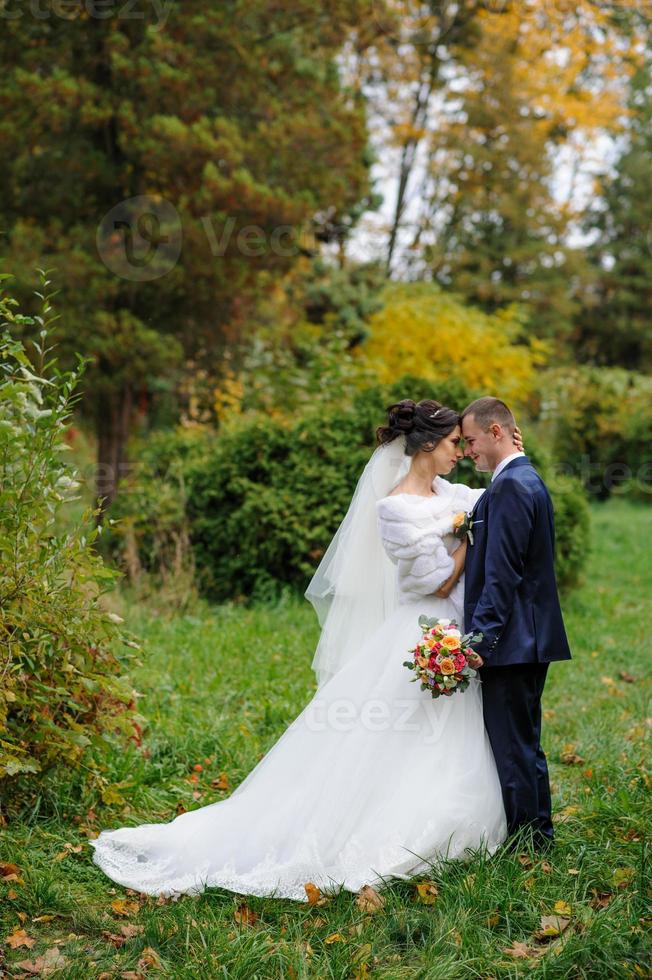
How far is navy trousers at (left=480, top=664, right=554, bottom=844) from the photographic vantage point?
136 inches

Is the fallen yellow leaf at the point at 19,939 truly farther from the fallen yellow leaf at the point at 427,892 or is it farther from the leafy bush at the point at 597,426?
the leafy bush at the point at 597,426

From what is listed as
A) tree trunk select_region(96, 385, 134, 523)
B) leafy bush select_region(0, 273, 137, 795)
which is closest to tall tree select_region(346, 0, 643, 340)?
tree trunk select_region(96, 385, 134, 523)

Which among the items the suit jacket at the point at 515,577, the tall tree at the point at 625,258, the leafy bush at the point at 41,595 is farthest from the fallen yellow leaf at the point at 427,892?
the tall tree at the point at 625,258

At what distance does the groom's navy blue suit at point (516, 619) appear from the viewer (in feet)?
11.1

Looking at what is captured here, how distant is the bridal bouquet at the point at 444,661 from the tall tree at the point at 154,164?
25.4 feet

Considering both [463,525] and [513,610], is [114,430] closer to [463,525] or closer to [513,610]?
[463,525]

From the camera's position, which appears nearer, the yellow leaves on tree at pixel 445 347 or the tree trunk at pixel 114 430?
the tree trunk at pixel 114 430

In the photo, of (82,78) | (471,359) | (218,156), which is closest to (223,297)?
(218,156)

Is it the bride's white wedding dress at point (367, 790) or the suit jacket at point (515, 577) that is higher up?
the suit jacket at point (515, 577)

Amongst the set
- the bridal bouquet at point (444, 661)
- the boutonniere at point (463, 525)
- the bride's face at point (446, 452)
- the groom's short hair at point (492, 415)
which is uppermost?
the groom's short hair at point (492, 415)

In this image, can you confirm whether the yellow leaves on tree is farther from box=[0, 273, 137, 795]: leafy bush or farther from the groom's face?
box=[0, 273, 137, 795]: leafy bush

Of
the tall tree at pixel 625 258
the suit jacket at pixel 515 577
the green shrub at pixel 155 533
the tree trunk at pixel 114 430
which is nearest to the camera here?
the suit jacket at pixel 515 577

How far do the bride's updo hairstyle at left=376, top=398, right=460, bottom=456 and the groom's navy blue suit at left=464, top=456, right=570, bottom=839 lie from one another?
0.32 meters

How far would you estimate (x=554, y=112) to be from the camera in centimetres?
1909
